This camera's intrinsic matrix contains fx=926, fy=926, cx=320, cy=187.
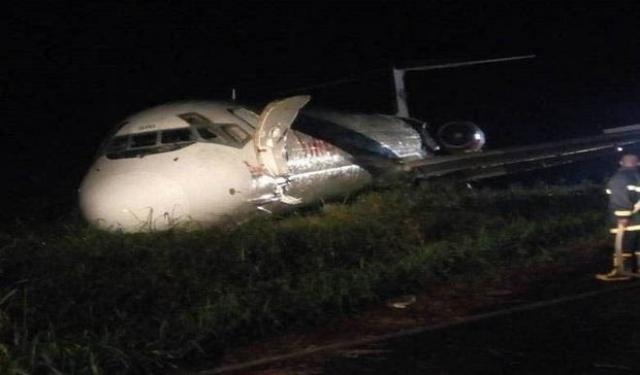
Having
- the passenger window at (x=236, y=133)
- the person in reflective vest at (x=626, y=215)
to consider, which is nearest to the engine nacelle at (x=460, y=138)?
the passenger window at (x=236, y=133)

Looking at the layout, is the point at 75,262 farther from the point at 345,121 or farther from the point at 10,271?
the point at 345,121

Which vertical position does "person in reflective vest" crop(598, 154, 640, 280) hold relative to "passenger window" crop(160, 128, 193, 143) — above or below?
below

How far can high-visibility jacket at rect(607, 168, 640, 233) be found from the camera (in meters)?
10.8

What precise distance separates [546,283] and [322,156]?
5.67 m

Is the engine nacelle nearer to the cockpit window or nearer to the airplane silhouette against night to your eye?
the airplane silhouette against night

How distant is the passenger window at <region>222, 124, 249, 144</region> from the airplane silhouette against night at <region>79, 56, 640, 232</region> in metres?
0.02

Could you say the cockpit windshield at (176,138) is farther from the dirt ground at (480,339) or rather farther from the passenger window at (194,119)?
the dirt ground at (480,339)

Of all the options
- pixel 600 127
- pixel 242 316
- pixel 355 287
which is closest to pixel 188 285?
pixel 242 316

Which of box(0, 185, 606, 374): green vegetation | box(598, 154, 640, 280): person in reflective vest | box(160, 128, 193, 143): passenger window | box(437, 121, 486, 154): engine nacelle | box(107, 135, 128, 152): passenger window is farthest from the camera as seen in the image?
box(437, 121, 486, 154): engine nacelle

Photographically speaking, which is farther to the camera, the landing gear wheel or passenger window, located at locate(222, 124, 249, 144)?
passenger window, located at locate(222, 124, 249, 144)

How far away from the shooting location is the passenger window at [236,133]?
43.9 ft

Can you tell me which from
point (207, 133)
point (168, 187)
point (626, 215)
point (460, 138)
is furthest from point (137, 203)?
point (460, 138)

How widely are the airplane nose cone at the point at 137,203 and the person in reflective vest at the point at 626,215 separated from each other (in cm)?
528

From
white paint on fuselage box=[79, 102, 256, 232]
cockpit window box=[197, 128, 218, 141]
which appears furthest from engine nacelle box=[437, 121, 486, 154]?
cockpit window box=[197, 128, 218, 141]
